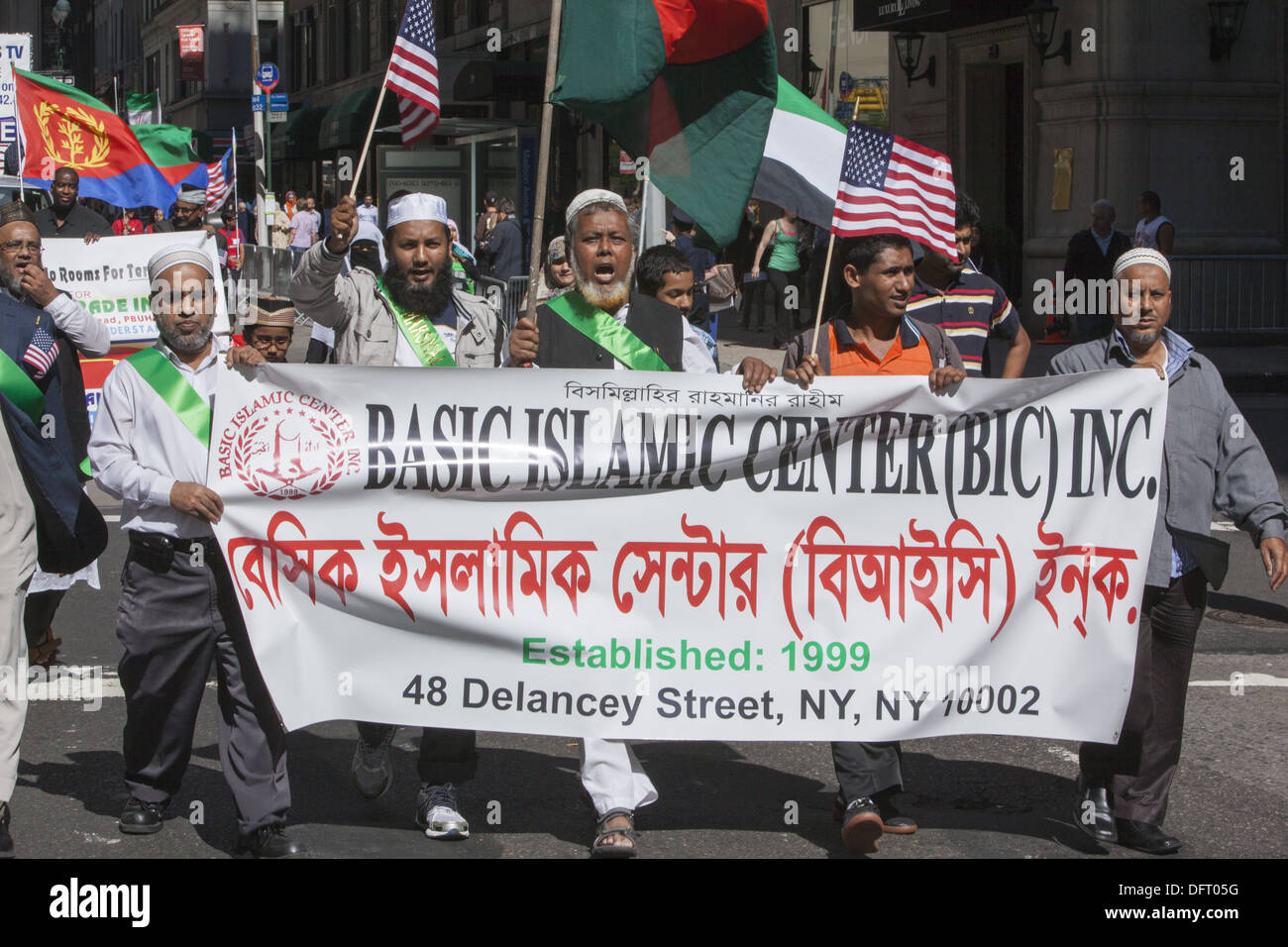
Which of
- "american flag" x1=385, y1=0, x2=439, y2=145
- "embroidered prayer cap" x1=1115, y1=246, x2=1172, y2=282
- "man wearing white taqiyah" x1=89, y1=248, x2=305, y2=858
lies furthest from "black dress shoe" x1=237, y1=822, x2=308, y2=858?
"embroidered prayer cap" x1=1115, y1=246, x2=1172, y2=282

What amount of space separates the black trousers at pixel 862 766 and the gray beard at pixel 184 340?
7.35 feet

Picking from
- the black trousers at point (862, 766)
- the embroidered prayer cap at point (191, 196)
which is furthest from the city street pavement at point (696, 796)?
the embroidered prayer cap at point (191, 196)

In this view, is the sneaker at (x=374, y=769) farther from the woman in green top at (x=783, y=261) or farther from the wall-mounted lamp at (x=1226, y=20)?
the wall-mounted lamp at (x=1226, y=20)

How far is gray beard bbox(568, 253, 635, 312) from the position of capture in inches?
205

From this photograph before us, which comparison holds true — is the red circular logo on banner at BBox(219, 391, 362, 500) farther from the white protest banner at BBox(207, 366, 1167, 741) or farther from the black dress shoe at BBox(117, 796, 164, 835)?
the black dress shoe at BBox(117, 796, 164, 835)

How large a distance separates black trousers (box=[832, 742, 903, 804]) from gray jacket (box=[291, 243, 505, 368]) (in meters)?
1.63

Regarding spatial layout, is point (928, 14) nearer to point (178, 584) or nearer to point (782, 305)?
point (782, 305)

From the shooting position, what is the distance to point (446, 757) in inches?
202

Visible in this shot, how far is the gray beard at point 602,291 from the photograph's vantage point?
205 inches

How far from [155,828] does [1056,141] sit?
16.7 metres

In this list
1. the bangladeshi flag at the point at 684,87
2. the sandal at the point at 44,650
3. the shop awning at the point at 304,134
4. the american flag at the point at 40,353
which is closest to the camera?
the bangladeshi flag at the point at 684,87

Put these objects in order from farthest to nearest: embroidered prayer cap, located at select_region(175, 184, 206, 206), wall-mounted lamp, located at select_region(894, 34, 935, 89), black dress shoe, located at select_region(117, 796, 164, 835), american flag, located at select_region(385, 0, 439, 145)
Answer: wall-mounted lamp, located at select_region(894, 34, 935, 89)
embroidered prayer cap, located at select_region(175, 184, 206, 206)
american flag, located at select_region(385, 0, 439, 145)
black dress shoe, located at select_region(117, 796, 164, 835)

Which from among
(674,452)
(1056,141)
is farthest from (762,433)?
(1056,141)

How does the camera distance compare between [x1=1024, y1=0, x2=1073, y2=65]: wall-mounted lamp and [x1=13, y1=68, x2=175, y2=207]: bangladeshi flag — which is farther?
[x1=1024, y1=0, x2=1073, y2=65]: wall-mounted lamp
